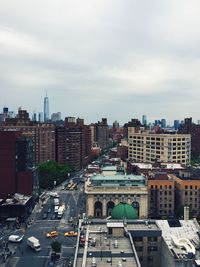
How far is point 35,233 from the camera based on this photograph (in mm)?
92625

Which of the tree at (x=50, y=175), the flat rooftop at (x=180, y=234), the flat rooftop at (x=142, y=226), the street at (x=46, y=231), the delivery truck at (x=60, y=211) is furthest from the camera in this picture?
the tree at (x=50, y=175)

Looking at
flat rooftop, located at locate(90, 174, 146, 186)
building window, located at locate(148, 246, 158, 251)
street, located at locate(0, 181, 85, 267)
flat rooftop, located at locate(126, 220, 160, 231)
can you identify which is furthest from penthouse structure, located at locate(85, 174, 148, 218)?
building window, located at locate(148, 246, 158, 251)

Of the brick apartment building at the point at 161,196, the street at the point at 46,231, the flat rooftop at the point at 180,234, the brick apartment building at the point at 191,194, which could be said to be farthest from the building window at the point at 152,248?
the brick apartment building at the point at 161,196

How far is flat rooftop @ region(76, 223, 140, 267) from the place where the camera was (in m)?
46.5

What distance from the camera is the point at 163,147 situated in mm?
160875

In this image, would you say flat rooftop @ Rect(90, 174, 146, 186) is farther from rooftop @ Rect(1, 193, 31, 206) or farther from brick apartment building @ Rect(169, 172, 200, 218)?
rooftop @ Rect(1, 193, 31, 206)

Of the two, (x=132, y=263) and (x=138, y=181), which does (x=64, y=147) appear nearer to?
(x=138, y=181)

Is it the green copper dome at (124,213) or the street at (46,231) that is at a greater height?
the green copper dome at (124,213)

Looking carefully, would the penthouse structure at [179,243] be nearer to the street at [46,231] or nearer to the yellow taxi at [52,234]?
the street at [46,231]

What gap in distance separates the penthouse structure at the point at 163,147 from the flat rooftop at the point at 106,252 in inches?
4087

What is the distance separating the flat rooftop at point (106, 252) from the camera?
46.5 metres

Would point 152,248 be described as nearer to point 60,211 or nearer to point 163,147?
point 60,211

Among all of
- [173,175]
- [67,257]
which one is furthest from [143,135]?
[67,257]

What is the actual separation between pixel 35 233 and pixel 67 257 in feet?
58.4
